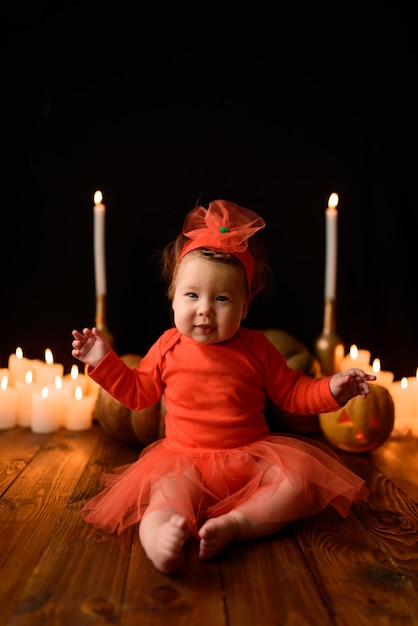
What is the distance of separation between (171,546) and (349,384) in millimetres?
538

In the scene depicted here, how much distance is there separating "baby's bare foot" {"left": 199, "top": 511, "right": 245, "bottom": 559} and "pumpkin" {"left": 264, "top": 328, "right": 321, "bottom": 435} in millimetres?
718

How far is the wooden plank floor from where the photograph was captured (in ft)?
3.57

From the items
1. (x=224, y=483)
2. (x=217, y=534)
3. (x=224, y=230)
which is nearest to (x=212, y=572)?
(x=217, y=534)

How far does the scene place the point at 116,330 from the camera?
253 centimetres

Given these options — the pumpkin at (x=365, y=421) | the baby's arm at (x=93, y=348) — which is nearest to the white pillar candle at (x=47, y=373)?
the baby's arm at (x=93, y=348)

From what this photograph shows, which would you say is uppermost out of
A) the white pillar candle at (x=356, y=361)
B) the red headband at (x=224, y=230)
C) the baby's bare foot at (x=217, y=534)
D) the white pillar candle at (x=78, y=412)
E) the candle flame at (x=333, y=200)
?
the candle flame at (x=333, y=200)

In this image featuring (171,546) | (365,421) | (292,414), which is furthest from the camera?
(292,414)

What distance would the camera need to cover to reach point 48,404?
2072mm

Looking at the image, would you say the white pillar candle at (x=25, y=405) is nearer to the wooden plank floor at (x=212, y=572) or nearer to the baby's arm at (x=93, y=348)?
the wooden plank floor at (x=212, y=572)

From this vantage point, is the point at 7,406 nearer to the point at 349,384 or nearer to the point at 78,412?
the point at 78,412

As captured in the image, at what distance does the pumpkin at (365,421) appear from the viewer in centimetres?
184

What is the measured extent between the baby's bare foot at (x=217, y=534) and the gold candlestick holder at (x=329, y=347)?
3.36 ft

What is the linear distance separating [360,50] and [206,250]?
1221mm

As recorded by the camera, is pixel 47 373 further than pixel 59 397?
Yes
